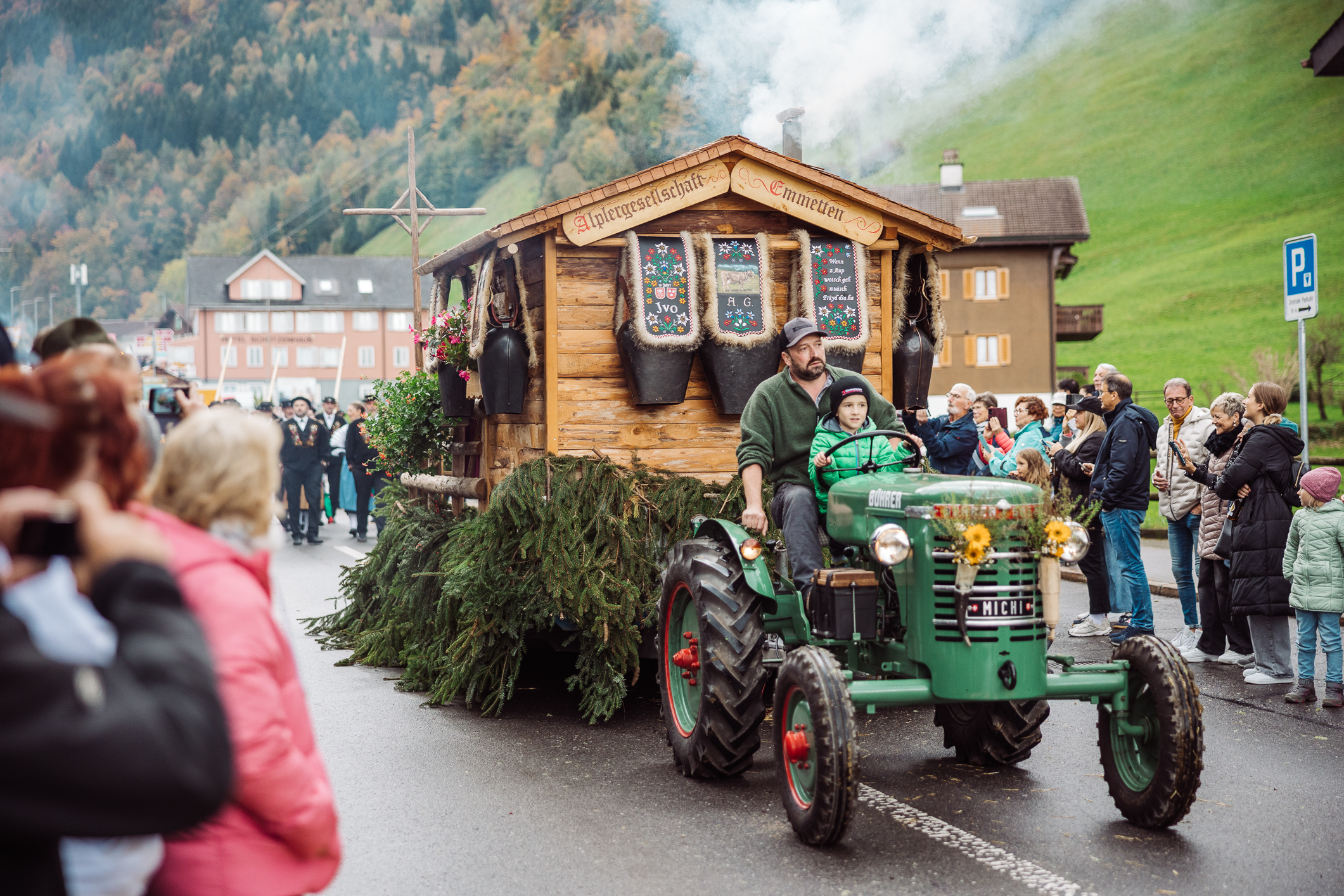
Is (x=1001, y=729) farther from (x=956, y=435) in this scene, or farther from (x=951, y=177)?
(x=951, y=177)

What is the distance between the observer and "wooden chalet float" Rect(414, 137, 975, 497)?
25.2 ft

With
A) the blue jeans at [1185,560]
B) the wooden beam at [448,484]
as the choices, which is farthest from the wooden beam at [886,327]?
the wooden beam at [448,484]

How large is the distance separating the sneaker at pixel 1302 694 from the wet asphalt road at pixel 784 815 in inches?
3.6

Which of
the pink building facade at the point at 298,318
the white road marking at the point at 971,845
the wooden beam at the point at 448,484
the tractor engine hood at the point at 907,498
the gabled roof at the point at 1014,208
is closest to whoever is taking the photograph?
the white road marking at the point at 971,845

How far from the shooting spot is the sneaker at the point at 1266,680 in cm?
801

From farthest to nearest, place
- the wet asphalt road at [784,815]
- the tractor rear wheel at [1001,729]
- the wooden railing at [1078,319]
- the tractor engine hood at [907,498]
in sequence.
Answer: the wooden railing at [1078,319], the tractor rear wheel at [1001,729], the tractor engine hood at [907,498], the wet asphalt road at [784,815]

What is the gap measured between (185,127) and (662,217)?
14412 cm

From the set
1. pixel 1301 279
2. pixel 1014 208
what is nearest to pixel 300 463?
pixel 1301 279

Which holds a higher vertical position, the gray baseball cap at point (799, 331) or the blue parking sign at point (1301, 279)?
the blue parking sign at point (1301, 279)

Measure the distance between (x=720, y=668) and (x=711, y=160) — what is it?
3.57 metres

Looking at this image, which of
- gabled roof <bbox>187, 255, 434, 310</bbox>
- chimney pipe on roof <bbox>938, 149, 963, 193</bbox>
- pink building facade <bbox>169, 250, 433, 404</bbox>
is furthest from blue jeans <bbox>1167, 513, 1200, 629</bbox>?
gabled roof <bbox>187, 255, 434, 310</bbox>

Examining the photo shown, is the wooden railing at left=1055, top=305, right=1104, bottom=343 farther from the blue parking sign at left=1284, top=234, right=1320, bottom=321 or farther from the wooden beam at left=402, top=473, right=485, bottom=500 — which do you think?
the wooden beam at left=402, top=473, right=485, bottom=500

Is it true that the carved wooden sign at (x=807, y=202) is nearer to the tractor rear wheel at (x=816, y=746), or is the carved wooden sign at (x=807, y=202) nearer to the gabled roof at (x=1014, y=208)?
the tractor rear wheel at (x=816, y=746)

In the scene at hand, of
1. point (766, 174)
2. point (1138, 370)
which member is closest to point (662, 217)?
point (766, 174)
